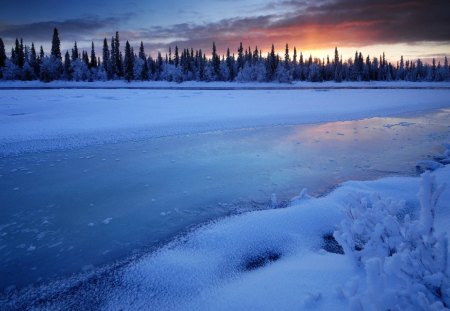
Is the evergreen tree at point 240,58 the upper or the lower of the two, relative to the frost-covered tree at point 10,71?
upper

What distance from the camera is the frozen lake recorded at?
4.19 meters

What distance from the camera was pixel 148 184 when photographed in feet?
21.7

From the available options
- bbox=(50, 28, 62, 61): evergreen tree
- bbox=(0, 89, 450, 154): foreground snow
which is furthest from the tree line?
bbox=(0, 89, 450, 154): foreground snow

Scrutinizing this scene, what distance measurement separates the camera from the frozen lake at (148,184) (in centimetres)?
419

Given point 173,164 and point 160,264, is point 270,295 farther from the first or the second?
point 173,164

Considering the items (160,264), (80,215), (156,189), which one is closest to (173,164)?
(156,189)

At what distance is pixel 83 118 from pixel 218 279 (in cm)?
1317

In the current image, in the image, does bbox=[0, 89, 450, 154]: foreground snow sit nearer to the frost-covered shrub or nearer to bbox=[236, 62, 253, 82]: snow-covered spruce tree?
the frost-covered shrub

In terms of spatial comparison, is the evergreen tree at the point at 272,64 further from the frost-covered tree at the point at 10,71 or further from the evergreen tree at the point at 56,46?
the frost-covered tree at the point at 10,71

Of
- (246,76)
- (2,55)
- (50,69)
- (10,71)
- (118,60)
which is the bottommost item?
(246,76)

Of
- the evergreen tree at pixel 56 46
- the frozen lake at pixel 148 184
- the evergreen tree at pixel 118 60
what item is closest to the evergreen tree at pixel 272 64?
the evergreen tree at pixel 118 60

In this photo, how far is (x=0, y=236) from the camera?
4457mm

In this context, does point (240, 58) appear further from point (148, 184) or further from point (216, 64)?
point (148, 184)

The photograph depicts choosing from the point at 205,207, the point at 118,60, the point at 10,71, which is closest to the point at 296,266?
the point at 205,207
